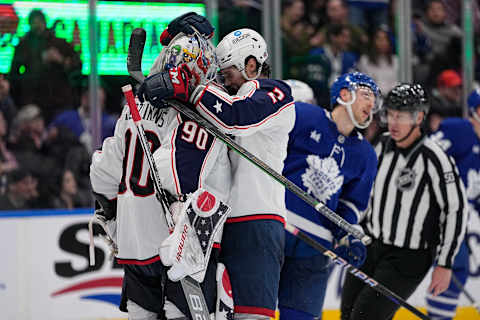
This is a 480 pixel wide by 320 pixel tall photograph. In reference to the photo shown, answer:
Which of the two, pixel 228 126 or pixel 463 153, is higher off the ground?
pixel 228 126

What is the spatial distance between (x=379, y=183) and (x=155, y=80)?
183cm

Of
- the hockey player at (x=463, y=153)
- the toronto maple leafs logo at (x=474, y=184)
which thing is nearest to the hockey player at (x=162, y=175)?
the hockey player at (x=463, y=153)

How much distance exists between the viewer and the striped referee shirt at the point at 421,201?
11.9 ft

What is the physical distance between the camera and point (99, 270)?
186 inches

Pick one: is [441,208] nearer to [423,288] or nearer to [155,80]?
[423,288]

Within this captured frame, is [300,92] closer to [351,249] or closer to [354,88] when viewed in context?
[354,88]

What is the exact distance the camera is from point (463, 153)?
4602 millimetres

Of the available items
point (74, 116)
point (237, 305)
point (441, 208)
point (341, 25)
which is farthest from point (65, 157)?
point (237, 305)

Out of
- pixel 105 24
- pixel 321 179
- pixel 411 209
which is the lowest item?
pixel 411 209

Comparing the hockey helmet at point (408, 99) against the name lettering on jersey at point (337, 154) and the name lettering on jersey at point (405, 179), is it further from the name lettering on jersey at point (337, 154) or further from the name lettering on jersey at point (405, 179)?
the name lettering on jersey at point (337, 154)

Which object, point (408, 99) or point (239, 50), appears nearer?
point (239, 50)

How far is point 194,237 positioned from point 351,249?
1098mm

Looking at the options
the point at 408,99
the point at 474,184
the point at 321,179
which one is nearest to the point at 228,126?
the point at 321,179

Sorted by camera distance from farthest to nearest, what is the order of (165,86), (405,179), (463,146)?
(463,146)
(405,179)
(165,86)
